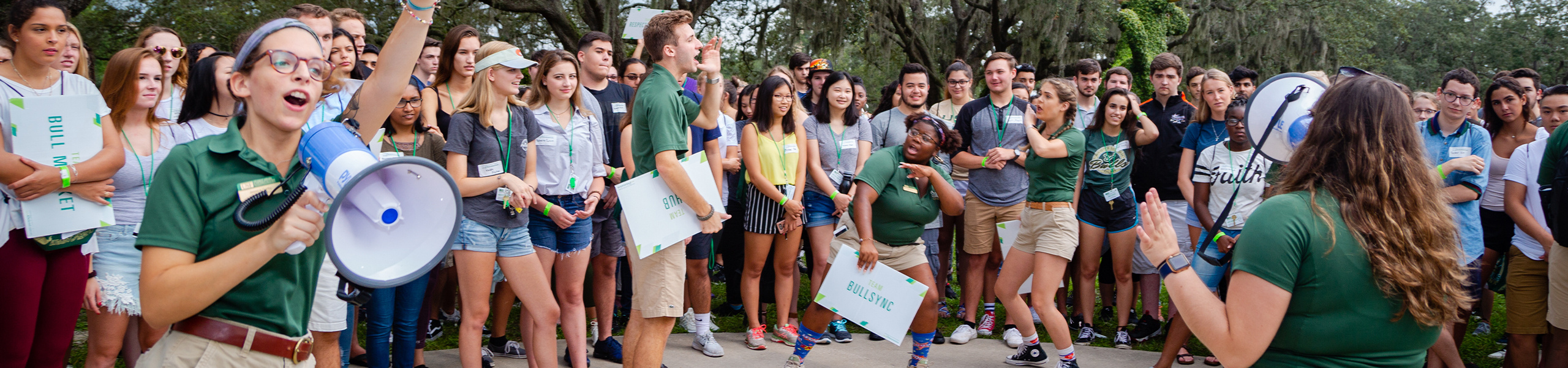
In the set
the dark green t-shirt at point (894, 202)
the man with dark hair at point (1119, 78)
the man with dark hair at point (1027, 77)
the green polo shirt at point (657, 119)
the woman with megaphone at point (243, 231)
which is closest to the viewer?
the woman with megaphone at point (243, 231)

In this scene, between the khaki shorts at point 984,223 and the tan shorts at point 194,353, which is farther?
the khaki shorts at point 984,223

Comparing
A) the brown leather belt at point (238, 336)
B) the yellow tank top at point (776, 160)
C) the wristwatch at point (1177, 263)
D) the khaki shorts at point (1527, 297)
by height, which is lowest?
the khaki shorts at point (1527, 297)

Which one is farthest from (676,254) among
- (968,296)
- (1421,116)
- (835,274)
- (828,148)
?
(1421,116)

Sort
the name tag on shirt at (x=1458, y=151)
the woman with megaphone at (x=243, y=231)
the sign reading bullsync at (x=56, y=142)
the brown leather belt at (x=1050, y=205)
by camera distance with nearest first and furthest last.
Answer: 1. the woman with megaphone at (x=243, y=231)
2. the sign reading bullsync at (x=56, y=142)
3. the name tag on shirt at (x=1458, y=151)
4. the brown leather belt at (x=1050, y=205)

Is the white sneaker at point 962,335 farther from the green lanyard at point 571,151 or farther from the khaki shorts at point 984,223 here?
the green lanyard at point 571,151

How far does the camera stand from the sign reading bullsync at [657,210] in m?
3.91

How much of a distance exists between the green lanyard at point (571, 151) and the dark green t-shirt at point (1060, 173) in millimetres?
2668

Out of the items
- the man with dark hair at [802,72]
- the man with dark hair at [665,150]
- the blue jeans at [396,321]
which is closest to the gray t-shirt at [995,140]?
the man with dark hair at [802,72]

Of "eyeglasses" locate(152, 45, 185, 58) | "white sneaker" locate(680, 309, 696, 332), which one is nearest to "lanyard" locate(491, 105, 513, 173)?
"eyeglasses" locate(152, 45, 185, 58)

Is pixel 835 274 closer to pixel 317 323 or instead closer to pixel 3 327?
pixel 317 323

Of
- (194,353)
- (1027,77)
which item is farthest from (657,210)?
(1027,77)

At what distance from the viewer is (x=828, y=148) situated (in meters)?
6.16

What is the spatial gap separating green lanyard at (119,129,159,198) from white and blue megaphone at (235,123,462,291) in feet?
8.43

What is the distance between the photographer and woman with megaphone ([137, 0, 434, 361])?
174 centimetres
